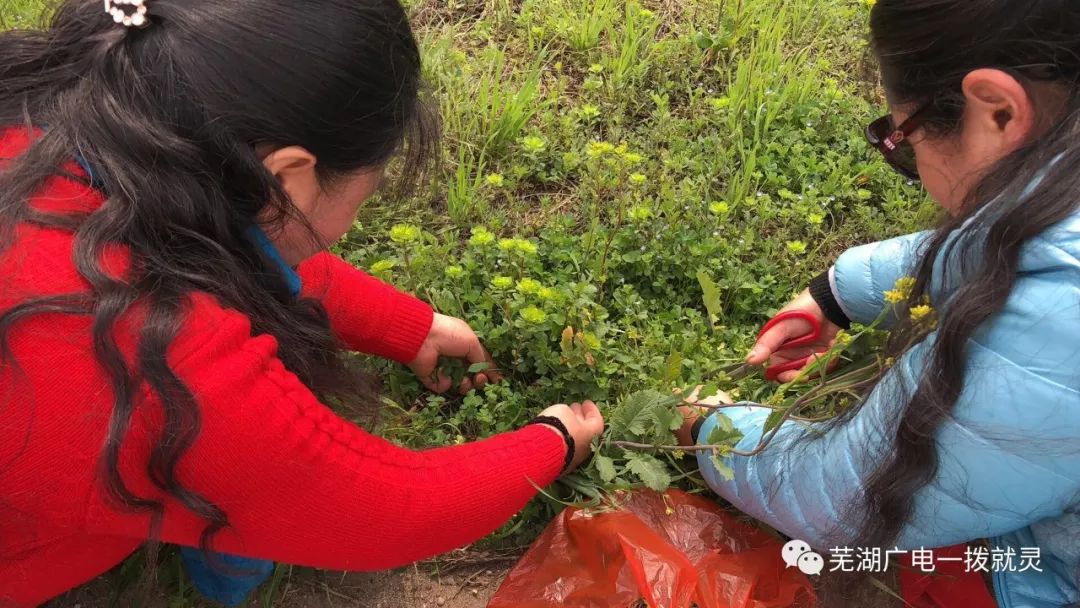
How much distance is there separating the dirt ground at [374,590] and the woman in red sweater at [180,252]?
52cm

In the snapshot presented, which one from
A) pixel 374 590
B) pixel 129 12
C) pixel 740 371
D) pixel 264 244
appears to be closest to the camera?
pixel 129 12

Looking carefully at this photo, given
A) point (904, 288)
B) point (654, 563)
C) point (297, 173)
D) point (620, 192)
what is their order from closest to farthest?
1. point (297, 173)
2. point (904, 288)
3. point (654, 563)
4. point (620, 192)

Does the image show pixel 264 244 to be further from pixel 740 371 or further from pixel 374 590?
pixel 740 371

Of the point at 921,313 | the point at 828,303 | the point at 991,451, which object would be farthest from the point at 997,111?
the point at 828,303

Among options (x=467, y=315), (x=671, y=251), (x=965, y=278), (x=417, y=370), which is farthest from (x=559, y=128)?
(x=965, y=278)

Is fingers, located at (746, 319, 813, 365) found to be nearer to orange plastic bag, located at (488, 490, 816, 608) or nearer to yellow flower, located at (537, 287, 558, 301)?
orange plastic bag, located at (488, 490, 816, 608)

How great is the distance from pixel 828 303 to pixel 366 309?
1068mm

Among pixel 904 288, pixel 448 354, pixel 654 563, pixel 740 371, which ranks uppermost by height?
pixel 904 288

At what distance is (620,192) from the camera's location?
2.46 metres

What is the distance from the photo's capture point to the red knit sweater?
3.72 ft

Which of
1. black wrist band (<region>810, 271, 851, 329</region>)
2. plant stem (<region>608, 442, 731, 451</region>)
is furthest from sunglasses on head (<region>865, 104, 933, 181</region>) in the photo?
plant stem (<region>608, 442, 731, 451</region>)

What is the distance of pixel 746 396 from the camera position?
6.77 ft

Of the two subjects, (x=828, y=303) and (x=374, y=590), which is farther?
(x=828, y=303)

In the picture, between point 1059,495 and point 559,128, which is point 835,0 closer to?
point 559,128
